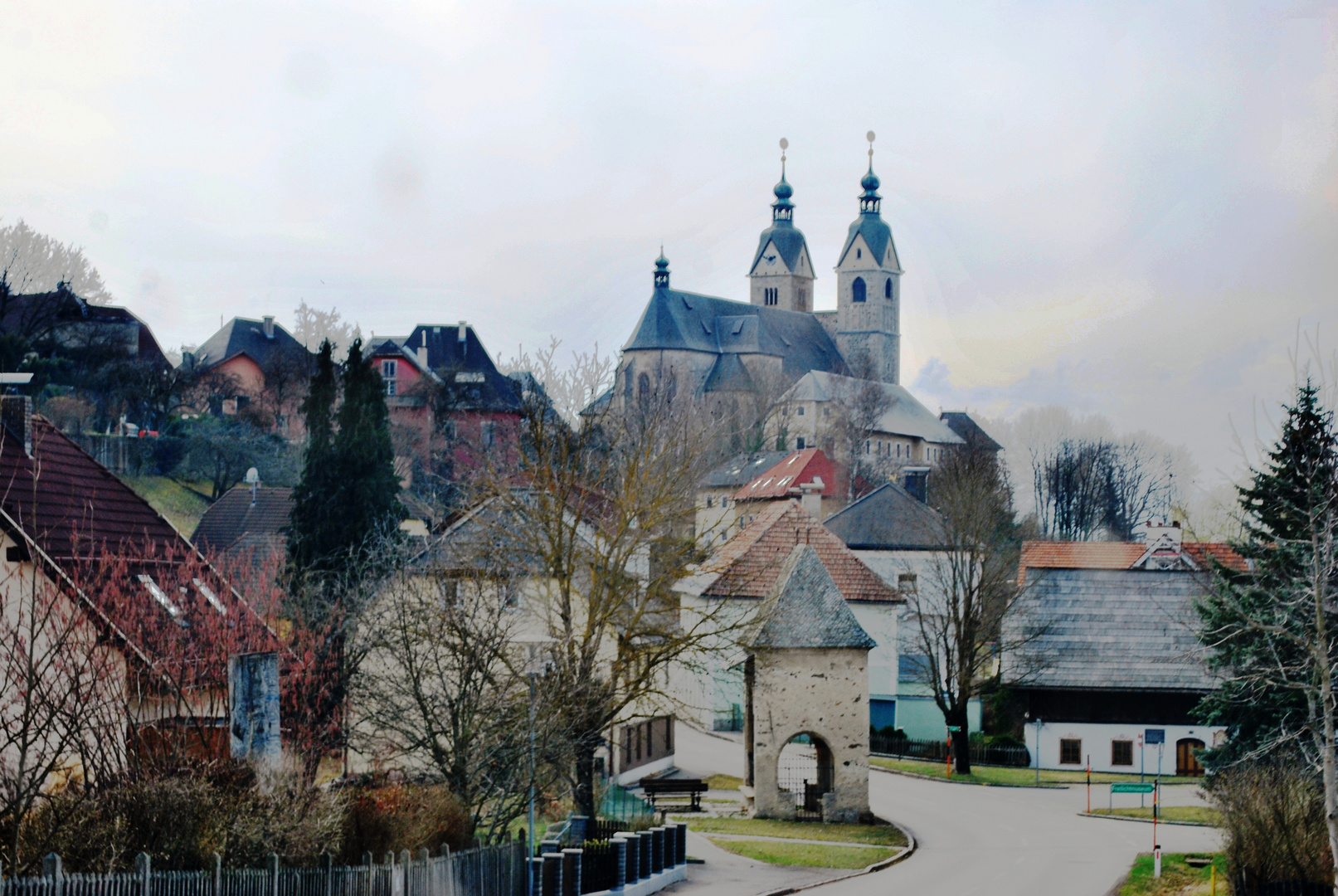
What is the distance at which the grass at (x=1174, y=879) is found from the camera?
23.4 m

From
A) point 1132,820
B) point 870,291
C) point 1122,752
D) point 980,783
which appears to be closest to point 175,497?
point 980,783

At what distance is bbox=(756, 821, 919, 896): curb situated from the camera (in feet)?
74.4

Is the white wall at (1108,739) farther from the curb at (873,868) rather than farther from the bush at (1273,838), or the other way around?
the bush at (1273,838)

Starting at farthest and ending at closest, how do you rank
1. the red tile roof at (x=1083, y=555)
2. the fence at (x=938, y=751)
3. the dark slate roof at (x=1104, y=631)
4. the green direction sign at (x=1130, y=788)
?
the red tile roof at (x=1083, y=555) < the fence at (x=938, y=751) < the dark slate roof at (x=1104, y=631) < the green direction sign at (x=1130, y=788)

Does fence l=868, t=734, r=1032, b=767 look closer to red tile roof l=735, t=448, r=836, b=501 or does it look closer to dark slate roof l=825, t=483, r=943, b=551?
dark slate roof l=825, t=483, r=943, b=551

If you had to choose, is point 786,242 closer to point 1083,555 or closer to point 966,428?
point 966,428

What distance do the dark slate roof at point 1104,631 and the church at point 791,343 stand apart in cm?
6123

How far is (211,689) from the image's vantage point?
16.9 m

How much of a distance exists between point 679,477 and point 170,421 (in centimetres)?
3922

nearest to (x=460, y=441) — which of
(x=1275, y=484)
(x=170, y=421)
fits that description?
(x=170, y=421)

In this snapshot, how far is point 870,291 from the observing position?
493 ft

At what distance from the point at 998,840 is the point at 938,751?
1708cm

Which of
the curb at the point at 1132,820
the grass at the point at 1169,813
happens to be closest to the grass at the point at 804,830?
the curb at the point at 1132,820

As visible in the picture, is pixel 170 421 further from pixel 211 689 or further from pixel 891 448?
pixel 891 448
